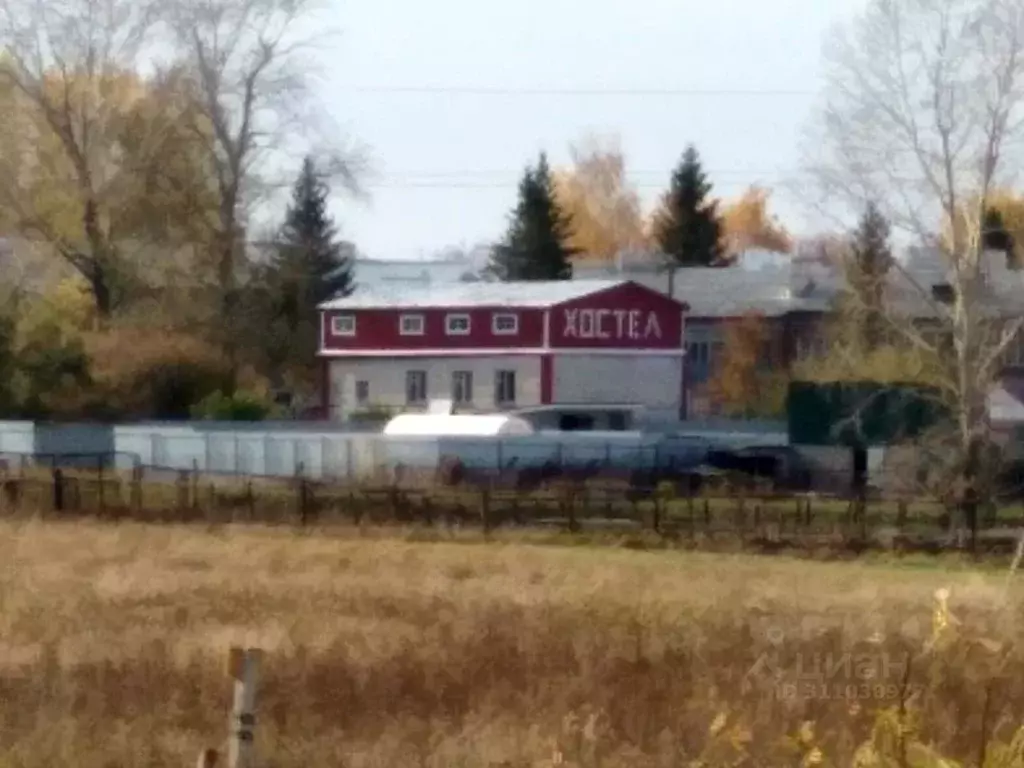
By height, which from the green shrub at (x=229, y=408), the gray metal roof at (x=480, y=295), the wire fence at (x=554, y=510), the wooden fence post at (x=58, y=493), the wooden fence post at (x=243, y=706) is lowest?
the wire fence at (x=554, y=510)

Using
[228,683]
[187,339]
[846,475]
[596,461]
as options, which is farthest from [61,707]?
[187,339]

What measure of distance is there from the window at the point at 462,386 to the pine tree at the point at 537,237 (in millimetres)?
15781

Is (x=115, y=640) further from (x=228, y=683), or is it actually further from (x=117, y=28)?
(x=117, y=28)

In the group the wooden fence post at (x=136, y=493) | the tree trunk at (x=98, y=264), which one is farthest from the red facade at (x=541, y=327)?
the wooden fence post at (x=136, y=493)

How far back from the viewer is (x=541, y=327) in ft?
210

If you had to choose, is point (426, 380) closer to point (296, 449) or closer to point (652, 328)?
point (652, 328)

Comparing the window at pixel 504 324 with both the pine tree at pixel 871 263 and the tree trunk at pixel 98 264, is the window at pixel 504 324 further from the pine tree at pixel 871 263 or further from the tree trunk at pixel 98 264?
the pine tree at pixel 871 263

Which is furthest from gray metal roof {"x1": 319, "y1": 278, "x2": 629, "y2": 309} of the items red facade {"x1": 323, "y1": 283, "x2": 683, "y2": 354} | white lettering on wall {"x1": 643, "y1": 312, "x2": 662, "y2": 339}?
white lettering on wall {"x1": 643, "y1": 312, "x2": 662, "y2": 339}

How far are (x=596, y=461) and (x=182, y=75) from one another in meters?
19.5

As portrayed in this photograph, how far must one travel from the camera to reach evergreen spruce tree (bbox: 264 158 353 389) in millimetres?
69188

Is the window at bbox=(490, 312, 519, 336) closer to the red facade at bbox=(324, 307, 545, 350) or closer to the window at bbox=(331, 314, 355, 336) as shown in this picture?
the red facade at bbox=(324, 307, 545, 350)

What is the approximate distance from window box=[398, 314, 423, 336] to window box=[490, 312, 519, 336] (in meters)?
2.67

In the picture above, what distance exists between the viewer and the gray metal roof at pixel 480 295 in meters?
64.7

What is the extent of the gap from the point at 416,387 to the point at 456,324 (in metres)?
2.49
